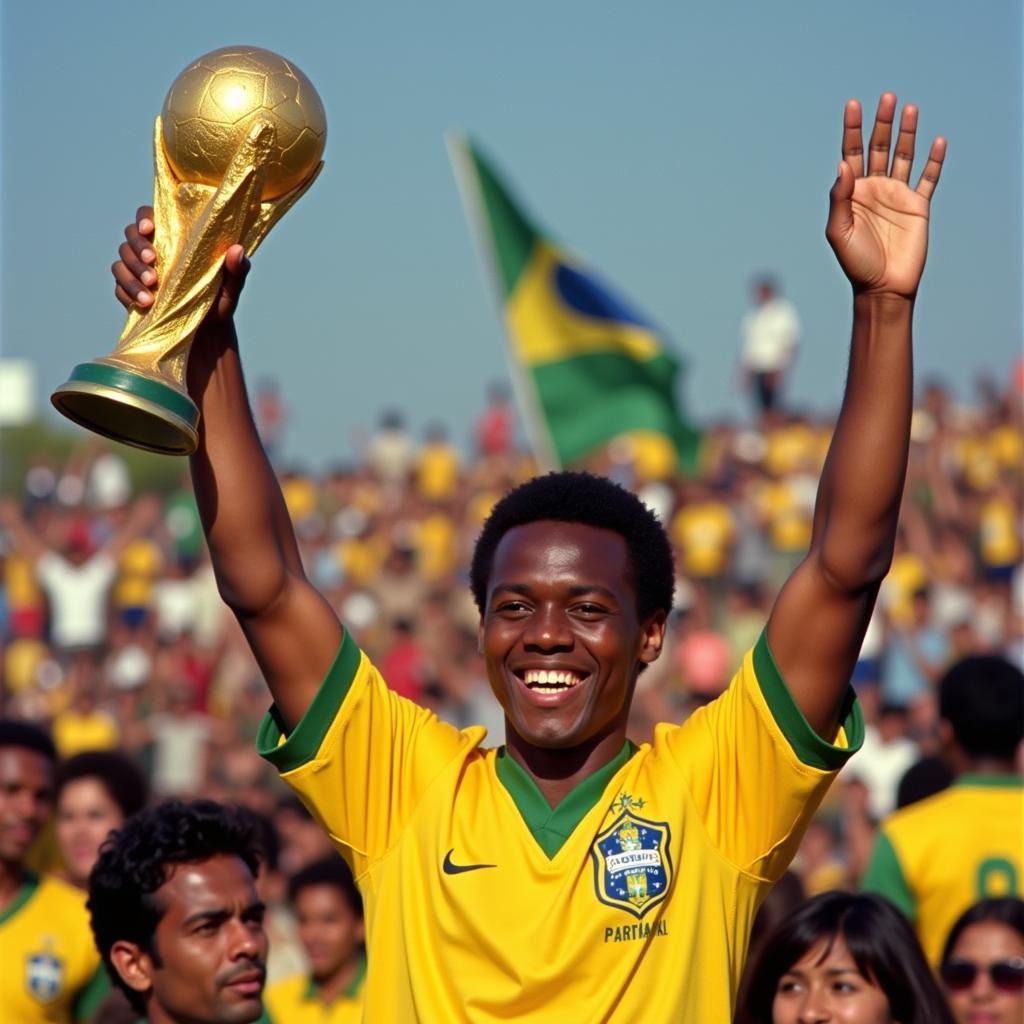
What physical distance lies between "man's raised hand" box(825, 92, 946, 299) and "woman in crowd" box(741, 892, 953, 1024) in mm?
1837

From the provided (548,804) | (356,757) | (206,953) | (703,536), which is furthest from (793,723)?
(703,536)

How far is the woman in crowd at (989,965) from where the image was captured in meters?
5.35

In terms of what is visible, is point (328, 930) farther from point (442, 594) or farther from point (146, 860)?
point (442, 594)

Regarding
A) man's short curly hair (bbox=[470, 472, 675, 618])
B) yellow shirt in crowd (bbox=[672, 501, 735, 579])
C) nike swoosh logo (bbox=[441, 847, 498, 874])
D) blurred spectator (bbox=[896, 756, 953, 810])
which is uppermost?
yellow shirt in crowd (bbox=[672, 501, 735, 579])

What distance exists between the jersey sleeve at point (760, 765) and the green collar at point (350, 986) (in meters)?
3.45

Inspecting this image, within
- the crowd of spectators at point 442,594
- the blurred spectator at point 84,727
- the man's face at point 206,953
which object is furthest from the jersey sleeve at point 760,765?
the blurred spectator at point 84,727

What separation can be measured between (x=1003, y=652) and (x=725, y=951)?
10.2 meters

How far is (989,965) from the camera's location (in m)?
5.38

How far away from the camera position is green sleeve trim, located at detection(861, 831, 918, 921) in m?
6.26

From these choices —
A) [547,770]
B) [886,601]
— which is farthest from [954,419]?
[547,770]

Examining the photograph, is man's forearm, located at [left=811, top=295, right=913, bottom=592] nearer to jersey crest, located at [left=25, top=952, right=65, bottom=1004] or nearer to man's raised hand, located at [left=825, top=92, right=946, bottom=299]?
man's raised hand, located at [left=825, top=92, right=946, bottom=299]

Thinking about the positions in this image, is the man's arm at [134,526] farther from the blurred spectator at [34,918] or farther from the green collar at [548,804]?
the green collar at [548,804]

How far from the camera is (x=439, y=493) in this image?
21438 millimetres

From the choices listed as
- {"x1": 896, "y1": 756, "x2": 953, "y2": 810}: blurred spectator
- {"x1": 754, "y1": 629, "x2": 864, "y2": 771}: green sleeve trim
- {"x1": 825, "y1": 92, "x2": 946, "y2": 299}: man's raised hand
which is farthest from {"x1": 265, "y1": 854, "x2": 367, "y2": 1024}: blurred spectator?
{"x1": 825, "y1": 92, "x2": 946, "y2": 299}: man's raised hand
